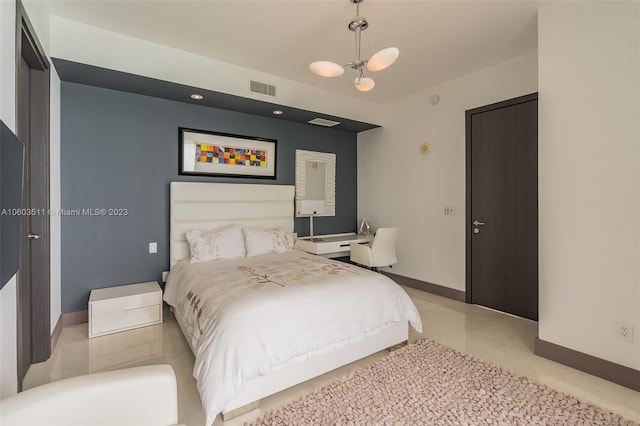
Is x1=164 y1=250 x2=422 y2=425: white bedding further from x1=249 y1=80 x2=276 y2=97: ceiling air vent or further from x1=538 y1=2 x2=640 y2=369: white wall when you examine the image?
x1=249 y1=80 x2=276 y2=97: ceiling air vent

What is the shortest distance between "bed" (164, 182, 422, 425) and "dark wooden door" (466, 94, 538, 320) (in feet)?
4.98

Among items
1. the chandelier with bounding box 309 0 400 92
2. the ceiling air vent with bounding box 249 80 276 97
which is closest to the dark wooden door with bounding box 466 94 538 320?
the chandelier with bounding box 309 0 400 92

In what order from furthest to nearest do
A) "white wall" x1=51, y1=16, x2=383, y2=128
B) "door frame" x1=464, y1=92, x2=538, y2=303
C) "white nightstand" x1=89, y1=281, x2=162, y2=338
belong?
"door frame" x1=464, y1=92, x2=538, y2=303 < "white nightstand" x1=89, y1=281, x2=162, y2=338 < "white wall" x1=51, y1=16, x2=383, y2=128

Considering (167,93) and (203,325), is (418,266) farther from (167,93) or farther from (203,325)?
(167,93)

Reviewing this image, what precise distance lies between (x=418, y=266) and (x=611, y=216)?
2.42 m

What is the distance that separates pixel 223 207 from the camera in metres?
3.75

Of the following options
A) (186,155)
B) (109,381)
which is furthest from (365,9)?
(109,381)

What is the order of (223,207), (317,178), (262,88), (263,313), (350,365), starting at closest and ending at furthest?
1. (263,313)
2. (350,365)
3. (262,88)
4. (223,207)
5. (317,178)

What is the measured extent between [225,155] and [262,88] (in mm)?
947

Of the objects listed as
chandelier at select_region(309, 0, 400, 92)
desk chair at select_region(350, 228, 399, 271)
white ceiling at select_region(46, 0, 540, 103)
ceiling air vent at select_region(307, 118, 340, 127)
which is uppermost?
white ceiling at select_region(46, 0, 540, 103)

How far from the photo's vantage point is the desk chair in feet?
13.1

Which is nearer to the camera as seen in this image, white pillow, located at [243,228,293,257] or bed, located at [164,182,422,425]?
bed, located at [164,182,422,425]

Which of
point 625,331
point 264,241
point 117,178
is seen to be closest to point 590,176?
point 625,331

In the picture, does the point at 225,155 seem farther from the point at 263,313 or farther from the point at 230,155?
the point at 263,313
